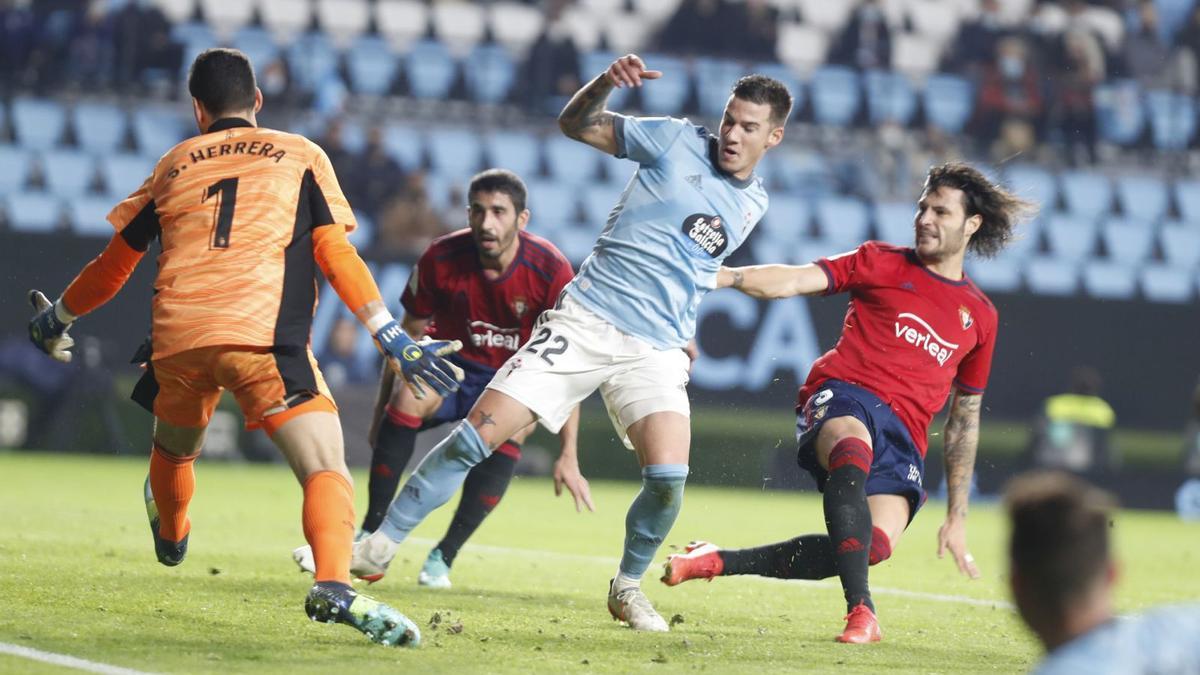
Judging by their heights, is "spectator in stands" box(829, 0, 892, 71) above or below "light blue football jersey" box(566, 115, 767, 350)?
below

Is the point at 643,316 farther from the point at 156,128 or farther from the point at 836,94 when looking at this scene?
the point at 836,94

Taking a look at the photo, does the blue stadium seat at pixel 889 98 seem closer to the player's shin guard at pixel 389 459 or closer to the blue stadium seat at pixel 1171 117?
the blue stadium seat at pixel 1171 117

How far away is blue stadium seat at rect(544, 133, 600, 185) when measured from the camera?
1881cm

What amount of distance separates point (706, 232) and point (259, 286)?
1918 mm

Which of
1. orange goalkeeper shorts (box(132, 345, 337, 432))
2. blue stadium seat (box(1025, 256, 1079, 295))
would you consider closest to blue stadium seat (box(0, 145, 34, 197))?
blue stadium seat (box(1025, 256, 1079, 295))

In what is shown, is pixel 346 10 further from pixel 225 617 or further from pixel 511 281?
pixel 225 617

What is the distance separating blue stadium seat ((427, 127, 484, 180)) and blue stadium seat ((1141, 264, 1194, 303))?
8072 mm

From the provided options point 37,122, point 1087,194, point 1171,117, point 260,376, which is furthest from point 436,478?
point 1171,117

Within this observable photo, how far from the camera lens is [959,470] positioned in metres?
7.09

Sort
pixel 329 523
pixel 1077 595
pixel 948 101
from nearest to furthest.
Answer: pixel 1077 595, pixel 329 523, pixel 948 101

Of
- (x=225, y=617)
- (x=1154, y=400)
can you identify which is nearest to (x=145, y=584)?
(x=225, y=617)

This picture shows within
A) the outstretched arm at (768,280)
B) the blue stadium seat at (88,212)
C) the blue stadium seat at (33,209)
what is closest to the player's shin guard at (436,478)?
the outstretched arm at (768,280)

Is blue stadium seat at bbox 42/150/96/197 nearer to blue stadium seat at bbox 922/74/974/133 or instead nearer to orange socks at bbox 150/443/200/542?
blue stadium seat at bbox 922/74/974/133

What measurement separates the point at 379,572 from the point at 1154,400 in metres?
12.2
